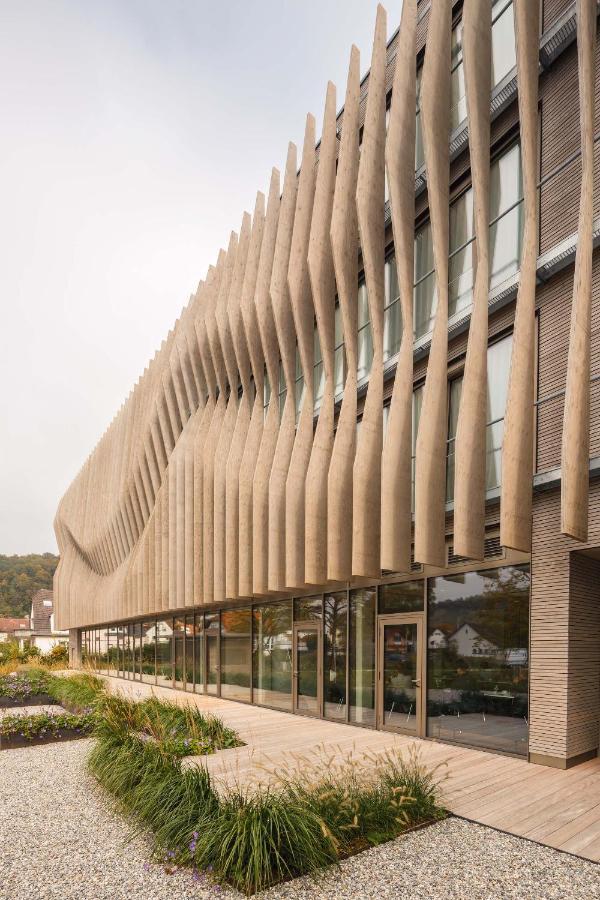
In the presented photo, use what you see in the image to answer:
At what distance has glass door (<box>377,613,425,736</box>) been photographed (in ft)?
39.4

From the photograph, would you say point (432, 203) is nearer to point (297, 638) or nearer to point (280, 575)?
point (280, 575)

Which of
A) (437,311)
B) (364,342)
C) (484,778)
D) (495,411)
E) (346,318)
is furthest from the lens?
(364,342)

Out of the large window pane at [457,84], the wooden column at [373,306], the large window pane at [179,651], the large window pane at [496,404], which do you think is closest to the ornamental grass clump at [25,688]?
the large window pane at [179,651]

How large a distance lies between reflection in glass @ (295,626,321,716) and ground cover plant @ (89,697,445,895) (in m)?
7.30

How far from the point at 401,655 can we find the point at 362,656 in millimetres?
1416

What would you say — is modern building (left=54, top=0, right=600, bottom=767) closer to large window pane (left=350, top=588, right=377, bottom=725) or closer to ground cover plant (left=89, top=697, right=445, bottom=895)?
large window pane (left=350, top=588, right=377, bottom=725)

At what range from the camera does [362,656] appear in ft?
45.0

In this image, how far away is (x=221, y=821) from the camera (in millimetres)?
6180

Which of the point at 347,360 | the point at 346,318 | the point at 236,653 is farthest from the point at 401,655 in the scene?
the point at 236,653

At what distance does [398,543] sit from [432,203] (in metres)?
5.98

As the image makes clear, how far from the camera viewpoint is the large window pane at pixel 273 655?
657 inches

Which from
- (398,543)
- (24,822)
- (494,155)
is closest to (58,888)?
Answer: (24,822)

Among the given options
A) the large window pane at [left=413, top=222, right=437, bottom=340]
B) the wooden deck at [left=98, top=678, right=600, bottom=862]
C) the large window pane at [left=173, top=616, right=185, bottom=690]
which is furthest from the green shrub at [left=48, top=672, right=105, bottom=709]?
the large window pane at [left=413, top=222, right=437, bottom=340]

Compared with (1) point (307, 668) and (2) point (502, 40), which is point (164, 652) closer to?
(1) point (307, 668)
